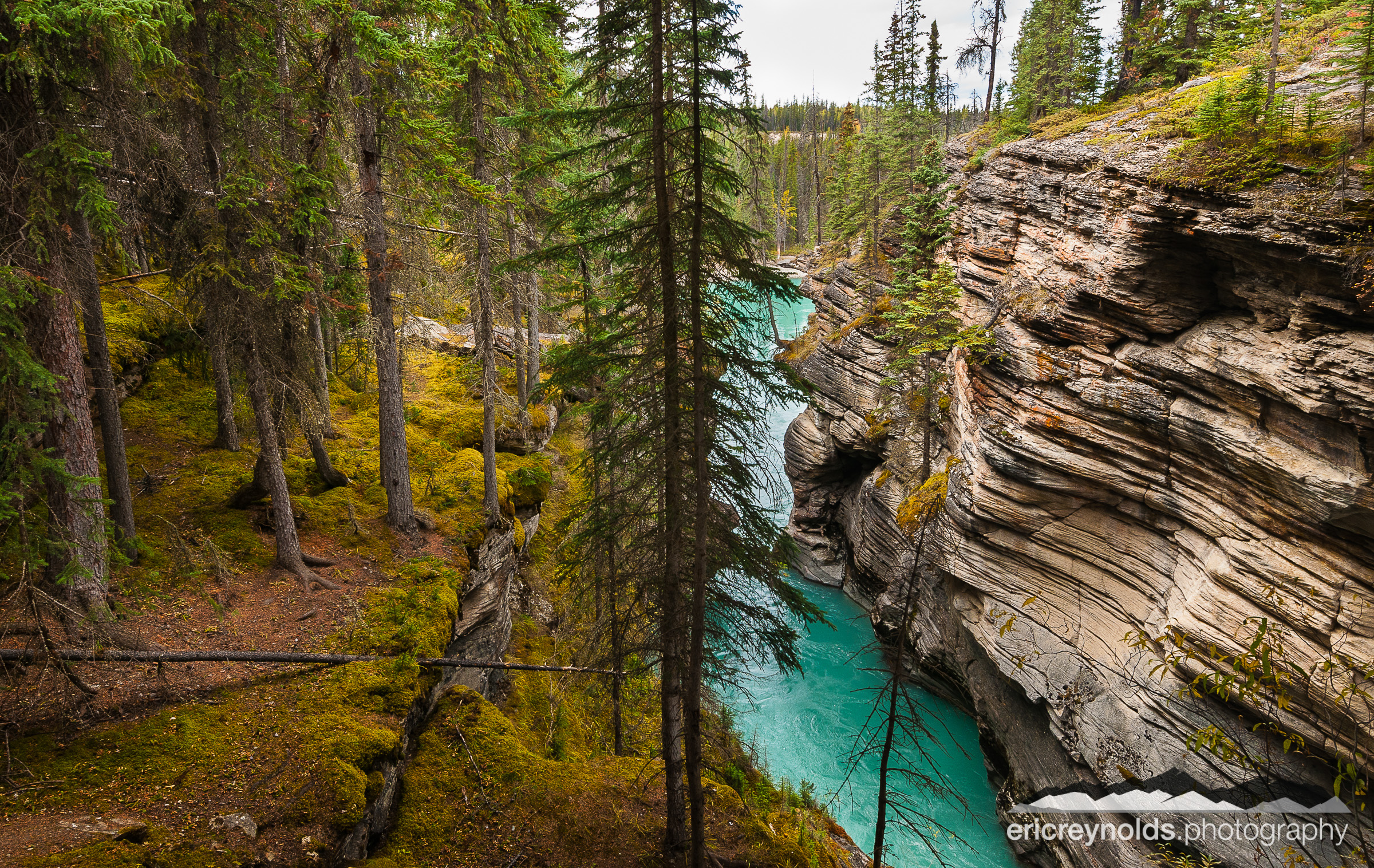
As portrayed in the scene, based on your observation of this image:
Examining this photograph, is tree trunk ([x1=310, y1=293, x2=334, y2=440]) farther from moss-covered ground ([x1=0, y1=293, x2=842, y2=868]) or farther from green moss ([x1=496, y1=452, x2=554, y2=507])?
green moss ([x1=496, y1=452, x2=554, y2=507])

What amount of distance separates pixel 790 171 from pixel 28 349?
89.9 metres

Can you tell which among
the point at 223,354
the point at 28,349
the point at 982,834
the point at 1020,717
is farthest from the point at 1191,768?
the point at 223,354

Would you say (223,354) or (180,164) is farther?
(223,354)

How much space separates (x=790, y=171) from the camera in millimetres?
84688

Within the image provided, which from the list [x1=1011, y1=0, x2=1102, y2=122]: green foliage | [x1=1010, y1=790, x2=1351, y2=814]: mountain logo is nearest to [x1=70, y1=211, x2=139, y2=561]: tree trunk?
[x1=1010, y1=790, x2=1351, y2=814]: mountain logo

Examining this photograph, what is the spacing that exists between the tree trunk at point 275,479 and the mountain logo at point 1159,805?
1556cm

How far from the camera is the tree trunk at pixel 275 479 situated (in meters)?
9.24

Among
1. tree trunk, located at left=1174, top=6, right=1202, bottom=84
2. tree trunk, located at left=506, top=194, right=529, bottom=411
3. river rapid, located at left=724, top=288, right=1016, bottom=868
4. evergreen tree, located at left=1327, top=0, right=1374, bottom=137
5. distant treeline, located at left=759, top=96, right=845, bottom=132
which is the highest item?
distant treeline, located at left=759, top=96, right=845, bottom=132

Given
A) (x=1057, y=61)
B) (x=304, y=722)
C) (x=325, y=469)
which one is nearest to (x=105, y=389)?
(x=325, y=469)

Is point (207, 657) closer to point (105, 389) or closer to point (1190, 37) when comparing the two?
point (105, 389)

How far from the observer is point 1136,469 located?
1204 centimetres

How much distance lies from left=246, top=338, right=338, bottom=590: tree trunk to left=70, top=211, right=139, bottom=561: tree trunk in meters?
1.62

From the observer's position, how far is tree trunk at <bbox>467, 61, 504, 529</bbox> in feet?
41.3

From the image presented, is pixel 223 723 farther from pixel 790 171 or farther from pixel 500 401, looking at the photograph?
pixel 790 171
